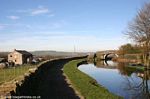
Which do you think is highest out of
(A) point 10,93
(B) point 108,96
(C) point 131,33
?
(C) point 131,33

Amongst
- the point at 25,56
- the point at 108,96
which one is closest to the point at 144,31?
the point at 108,96

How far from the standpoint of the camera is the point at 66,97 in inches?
857

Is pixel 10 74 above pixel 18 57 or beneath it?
beneath

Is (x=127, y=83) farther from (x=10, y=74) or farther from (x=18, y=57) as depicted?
(x=18, y=57)

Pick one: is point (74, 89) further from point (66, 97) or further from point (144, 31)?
point (144, 31)

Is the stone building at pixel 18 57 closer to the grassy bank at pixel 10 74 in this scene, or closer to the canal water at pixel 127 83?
the grassy bank at pixel 10 74

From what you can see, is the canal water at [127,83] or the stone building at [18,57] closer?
the canal water at [127,83]

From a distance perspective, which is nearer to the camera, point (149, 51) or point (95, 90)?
point (95, 90)

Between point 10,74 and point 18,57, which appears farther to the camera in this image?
point 18,57

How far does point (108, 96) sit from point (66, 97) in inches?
129

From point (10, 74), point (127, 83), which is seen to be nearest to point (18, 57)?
point (10, 74)

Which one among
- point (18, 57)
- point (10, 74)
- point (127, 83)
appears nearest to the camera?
point (127, 83)

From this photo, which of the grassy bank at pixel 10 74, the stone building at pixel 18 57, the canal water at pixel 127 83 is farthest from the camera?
the stone building at pixel 18 57

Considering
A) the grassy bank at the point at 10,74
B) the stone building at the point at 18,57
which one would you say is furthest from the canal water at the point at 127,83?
the stone building at the point at 18,57
